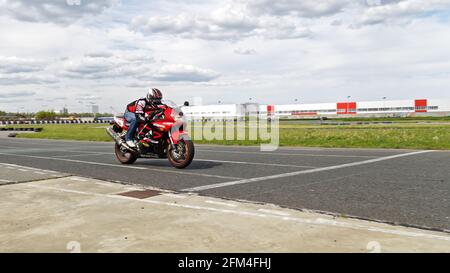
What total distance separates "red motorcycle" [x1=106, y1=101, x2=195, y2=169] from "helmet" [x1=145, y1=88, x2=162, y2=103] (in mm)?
264

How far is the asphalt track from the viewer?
539 centimetres

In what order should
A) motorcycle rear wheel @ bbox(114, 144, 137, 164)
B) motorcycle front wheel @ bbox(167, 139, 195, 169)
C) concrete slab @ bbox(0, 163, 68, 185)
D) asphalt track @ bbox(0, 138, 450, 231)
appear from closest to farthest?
1. asphalt track @ bbox(0, 138, 450, 231)
2. concrete slab @ bbox(0, 163, 68, 185)
3. motorcycle front wheel @ bbox(167, 139, 195, 169)
4. motorcycle rear wheel @ bbox(114, 144, 137, 164)

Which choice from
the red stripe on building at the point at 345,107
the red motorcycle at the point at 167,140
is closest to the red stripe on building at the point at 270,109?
the red stripe on building at the point at 345,107

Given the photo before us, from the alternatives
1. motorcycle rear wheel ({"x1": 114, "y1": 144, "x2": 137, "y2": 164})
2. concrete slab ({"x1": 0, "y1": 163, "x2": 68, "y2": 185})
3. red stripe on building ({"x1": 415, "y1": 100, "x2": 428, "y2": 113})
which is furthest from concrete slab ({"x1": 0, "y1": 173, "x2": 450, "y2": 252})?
red stripe on building ({"x1": 415, "y1": 100, "x2": 428, "y2": 113})

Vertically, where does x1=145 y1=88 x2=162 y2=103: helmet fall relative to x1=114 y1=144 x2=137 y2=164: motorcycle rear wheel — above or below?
above

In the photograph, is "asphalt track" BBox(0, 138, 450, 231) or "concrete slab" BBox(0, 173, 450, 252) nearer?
"concrete slab" BBox(0, 173, 450, 252)

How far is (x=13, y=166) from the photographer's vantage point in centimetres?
1090

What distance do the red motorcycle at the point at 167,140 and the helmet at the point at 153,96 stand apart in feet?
0.87

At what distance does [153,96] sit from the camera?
33.8 ft

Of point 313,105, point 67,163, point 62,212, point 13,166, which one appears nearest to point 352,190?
point 62,212

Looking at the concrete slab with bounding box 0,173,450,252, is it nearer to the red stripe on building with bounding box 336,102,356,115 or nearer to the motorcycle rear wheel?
the motorcycle rear wheel

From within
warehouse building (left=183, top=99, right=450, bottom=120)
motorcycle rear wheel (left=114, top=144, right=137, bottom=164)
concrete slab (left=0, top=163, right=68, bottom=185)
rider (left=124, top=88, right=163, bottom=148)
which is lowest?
concrete slab (left=0, top=163, right=68, bottom=185)

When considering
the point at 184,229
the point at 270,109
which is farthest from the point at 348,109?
the point at 184,229
